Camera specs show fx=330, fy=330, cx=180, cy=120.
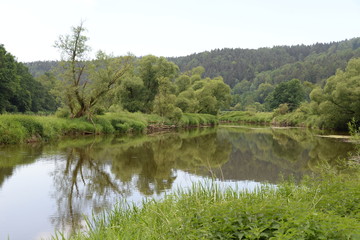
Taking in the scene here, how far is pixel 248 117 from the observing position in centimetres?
8281

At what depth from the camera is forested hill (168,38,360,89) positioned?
432 feet

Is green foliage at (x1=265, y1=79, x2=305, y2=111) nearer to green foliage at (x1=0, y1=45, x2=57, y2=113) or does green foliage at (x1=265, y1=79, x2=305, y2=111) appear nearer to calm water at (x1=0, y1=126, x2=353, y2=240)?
green foliage at (x1=0, y1=45, x2=57, y2=113)

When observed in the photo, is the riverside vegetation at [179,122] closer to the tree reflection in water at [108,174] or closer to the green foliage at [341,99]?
the green foliage at [341,99]

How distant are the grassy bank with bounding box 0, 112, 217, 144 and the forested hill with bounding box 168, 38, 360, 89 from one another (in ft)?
331

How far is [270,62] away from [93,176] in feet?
565

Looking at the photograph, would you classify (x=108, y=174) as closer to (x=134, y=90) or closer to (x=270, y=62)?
(x=134, y=90)

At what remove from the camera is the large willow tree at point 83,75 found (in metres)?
28.0

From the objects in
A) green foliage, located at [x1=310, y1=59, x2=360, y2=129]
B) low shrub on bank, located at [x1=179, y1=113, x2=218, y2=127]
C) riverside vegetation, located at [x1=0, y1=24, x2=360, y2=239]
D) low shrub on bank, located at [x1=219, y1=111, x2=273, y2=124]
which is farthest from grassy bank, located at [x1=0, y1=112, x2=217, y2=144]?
low shrub on bank, located at [x1=219, y1=111, x2=273, y2=124]

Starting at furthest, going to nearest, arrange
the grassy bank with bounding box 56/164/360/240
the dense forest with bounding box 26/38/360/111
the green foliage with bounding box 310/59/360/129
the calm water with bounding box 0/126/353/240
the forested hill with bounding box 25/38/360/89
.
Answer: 1. the forested hill with bounding box 25/38/360/89
2. the dense forest with bounding box 26/38/360/111
3. the green foliage with bounding box 310/59/360/129
4. the calm water with bounding box 0/126/353/240
5. the grassy bank with bounding box 56/164/360/240

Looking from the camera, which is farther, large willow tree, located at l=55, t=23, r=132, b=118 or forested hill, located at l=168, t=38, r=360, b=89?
forested hill, located at l=168, t=38, r=360, b=89

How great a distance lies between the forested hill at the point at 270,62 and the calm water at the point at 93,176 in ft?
374

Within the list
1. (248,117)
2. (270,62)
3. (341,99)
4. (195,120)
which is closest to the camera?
(341,99)

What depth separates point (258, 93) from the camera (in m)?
136

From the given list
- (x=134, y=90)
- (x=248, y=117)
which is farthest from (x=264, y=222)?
(x=248, y=117)
